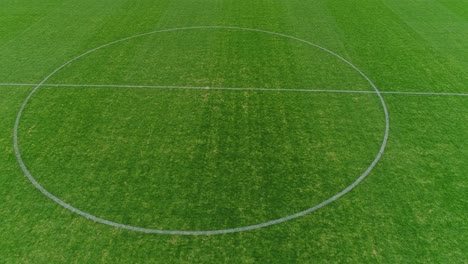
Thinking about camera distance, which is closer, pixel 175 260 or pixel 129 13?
pixel 175 260

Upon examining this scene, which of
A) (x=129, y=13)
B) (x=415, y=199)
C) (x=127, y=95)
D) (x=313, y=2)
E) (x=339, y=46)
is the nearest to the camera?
(x=415, y=199)

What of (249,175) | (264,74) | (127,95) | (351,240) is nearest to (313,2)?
(264,74)

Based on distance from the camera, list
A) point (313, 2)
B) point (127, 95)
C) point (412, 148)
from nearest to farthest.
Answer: point (412, 148), point (127, 95), point (313, 2)

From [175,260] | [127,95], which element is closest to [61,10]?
[127,95]

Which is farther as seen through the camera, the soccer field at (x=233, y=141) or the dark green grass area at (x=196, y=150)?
the dark green grass area at (x=196, y=150)

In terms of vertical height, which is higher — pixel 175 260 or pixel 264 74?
pixel 264 74

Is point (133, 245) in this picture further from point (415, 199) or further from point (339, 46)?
point (339, 46)

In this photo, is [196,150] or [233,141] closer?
[196,150]

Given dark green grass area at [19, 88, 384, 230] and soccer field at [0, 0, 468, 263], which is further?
dark green grass area at [19, 88, 384, 230]
